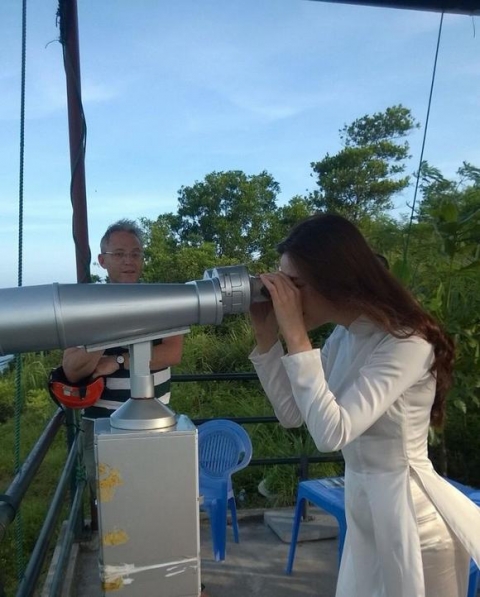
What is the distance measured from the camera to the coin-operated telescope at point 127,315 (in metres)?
0.63

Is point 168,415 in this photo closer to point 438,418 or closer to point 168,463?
point 168,463

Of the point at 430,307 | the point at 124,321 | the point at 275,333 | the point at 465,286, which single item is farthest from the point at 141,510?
the point at 465,286

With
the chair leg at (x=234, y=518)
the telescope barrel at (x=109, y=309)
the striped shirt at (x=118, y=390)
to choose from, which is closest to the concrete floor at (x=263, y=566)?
the chair leg at (x=234, y=518)

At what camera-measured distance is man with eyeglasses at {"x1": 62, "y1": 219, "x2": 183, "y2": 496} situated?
6.32 feet

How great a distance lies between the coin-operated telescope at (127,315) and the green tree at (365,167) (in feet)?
47.0

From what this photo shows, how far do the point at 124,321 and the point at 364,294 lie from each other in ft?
1.70

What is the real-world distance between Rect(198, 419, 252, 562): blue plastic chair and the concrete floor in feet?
0.30

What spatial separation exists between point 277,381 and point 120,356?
844 mm

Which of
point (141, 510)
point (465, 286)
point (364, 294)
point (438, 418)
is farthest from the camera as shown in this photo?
point (465, 286)

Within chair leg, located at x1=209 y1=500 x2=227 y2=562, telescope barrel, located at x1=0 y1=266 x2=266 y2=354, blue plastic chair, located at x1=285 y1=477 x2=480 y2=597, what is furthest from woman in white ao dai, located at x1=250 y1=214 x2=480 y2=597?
chair leg, located at x1=209 y1=500 x2=227 y2=562

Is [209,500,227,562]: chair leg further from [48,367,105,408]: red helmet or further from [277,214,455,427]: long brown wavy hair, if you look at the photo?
[277,214,455,427]: long brown wavy hair

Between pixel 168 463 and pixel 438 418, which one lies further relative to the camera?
pixel 438 418

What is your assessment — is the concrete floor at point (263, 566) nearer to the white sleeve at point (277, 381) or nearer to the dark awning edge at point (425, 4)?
the white sleeve at point (277, 381)

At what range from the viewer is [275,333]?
114 cm
